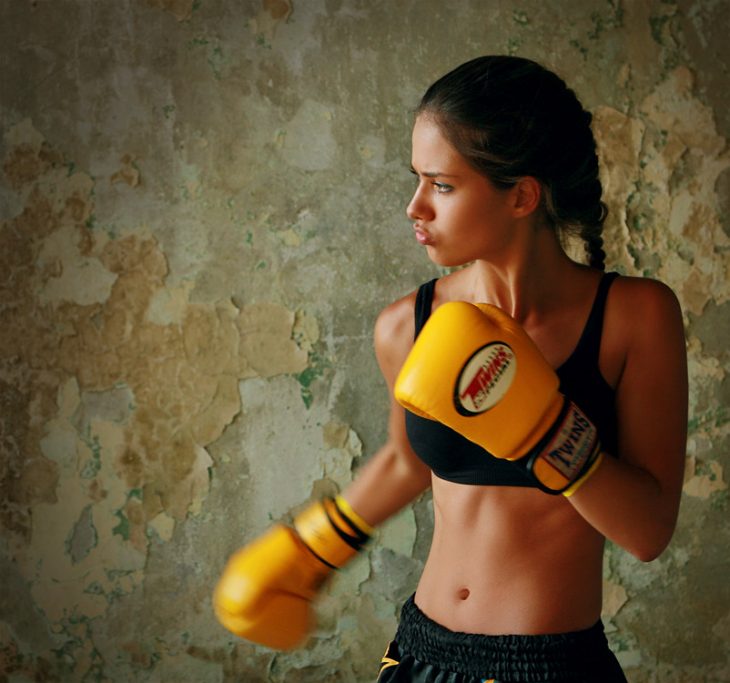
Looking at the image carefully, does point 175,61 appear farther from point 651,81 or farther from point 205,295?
point 651,81

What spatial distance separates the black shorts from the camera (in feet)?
4.11

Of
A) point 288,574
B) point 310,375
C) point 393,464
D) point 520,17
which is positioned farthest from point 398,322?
point 520,17

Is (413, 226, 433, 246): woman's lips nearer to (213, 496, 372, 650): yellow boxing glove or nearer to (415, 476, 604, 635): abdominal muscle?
(415, 476, 604, 635): abdominal muscle

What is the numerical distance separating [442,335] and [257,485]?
137cm

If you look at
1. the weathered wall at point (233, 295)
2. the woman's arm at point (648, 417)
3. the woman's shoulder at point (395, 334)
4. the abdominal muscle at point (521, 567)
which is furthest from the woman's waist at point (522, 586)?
the weathered wall at point (233, 295)

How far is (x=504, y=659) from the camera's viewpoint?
1.26 metres

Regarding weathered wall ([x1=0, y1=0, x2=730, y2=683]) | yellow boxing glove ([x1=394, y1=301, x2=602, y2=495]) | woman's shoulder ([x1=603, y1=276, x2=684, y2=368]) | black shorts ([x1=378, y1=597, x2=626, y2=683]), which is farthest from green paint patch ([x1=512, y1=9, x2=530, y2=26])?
black shorts ([x1=378, y1=597, x2=626, y2=683])

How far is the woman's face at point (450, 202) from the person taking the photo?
50.5 inches

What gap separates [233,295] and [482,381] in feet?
4.44

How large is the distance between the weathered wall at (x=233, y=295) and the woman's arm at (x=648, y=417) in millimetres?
1093

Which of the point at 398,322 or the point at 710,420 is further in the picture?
the point at 710,420

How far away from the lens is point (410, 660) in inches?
54.1

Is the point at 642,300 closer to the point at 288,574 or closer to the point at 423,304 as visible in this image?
the point at 423,304

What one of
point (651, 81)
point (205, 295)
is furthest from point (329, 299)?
point (651, 81)
